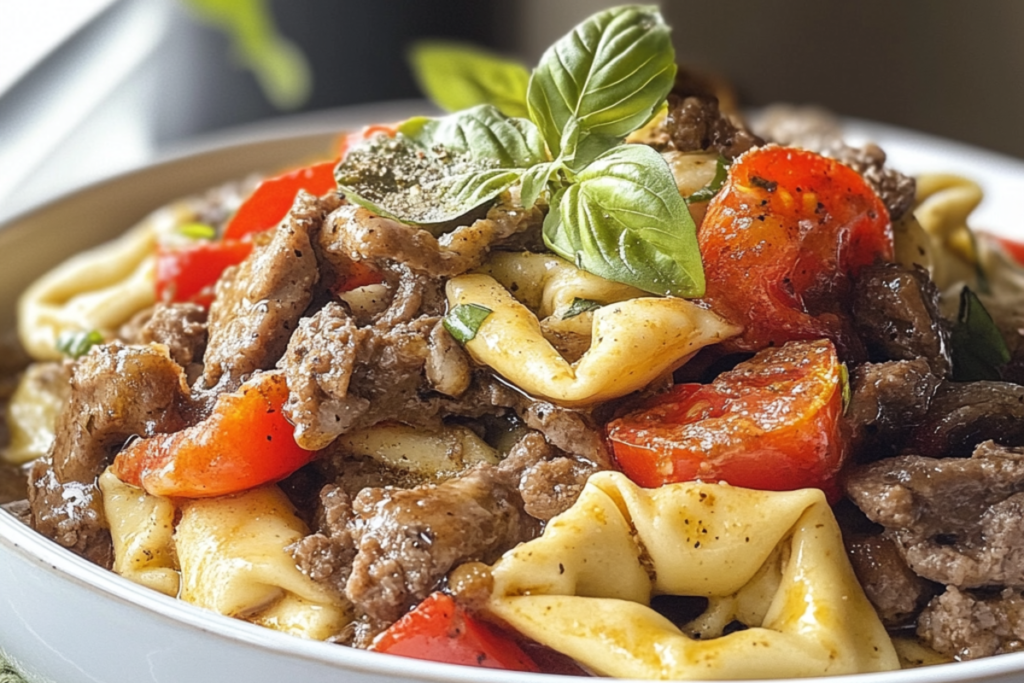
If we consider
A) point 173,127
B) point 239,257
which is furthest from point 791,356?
point 173,127

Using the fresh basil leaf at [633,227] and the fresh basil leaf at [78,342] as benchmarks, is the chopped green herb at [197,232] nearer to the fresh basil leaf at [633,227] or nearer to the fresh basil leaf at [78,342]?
the fresh basil leaf at [78,342]

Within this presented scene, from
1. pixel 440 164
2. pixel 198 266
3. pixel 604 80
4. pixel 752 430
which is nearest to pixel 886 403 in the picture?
pixel 752 430

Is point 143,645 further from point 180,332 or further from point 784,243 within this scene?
point 784,243

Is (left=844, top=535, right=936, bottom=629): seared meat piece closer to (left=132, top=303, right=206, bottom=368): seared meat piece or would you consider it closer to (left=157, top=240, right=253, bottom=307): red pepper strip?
(left=132, top=303, right=206, bottom=368): seared meat piece

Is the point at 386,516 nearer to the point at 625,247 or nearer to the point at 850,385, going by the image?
the point at 625,247

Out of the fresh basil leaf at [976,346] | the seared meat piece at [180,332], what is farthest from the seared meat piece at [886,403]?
the seared meat piece at [180,332]

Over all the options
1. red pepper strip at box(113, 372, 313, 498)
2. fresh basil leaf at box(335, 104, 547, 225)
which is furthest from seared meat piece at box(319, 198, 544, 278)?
red pepper strip at box(113, 372, 313, 498)
